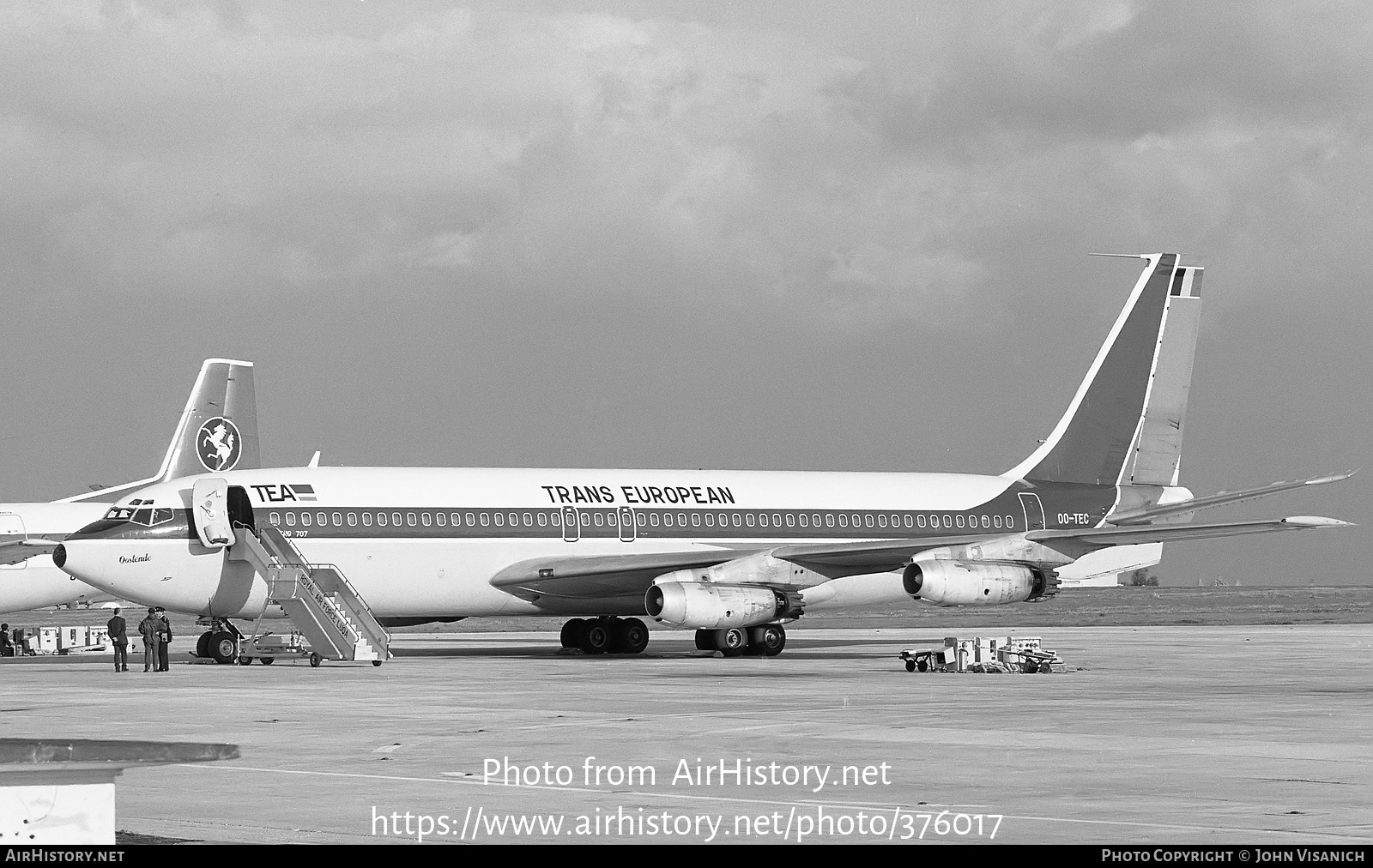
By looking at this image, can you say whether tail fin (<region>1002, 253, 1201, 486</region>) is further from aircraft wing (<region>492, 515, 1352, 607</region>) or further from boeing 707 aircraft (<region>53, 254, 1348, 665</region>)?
aircraft wing (<region>492, 515, 1352, 607</region>)

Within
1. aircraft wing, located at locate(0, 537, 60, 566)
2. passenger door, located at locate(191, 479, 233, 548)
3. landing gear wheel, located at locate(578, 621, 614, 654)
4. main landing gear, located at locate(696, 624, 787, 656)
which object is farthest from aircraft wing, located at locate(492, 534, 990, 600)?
aircraft wing, located at locate(0, 537, 60, 566)

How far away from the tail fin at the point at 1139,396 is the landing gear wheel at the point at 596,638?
12274mm

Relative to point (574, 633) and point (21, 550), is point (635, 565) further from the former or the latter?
point (21, 550)

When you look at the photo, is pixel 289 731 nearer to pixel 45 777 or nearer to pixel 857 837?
pixel 857 837

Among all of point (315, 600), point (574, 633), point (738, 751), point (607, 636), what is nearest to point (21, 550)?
point (315, 600)

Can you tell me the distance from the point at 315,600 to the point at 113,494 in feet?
98.5

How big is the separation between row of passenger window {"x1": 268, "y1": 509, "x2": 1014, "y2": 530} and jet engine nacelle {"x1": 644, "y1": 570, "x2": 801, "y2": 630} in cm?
280

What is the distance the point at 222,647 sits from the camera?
42156 mm

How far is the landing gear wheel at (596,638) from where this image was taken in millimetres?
46812

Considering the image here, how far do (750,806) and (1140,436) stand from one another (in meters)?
39.2

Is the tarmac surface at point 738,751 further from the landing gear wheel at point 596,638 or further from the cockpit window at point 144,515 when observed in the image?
the landing gear wheel at point 596,638

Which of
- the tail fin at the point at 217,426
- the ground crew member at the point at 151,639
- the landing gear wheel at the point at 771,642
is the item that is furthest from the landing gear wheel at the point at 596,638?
the tail fin at the point at 217,426

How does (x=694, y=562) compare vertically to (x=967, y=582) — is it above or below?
above
